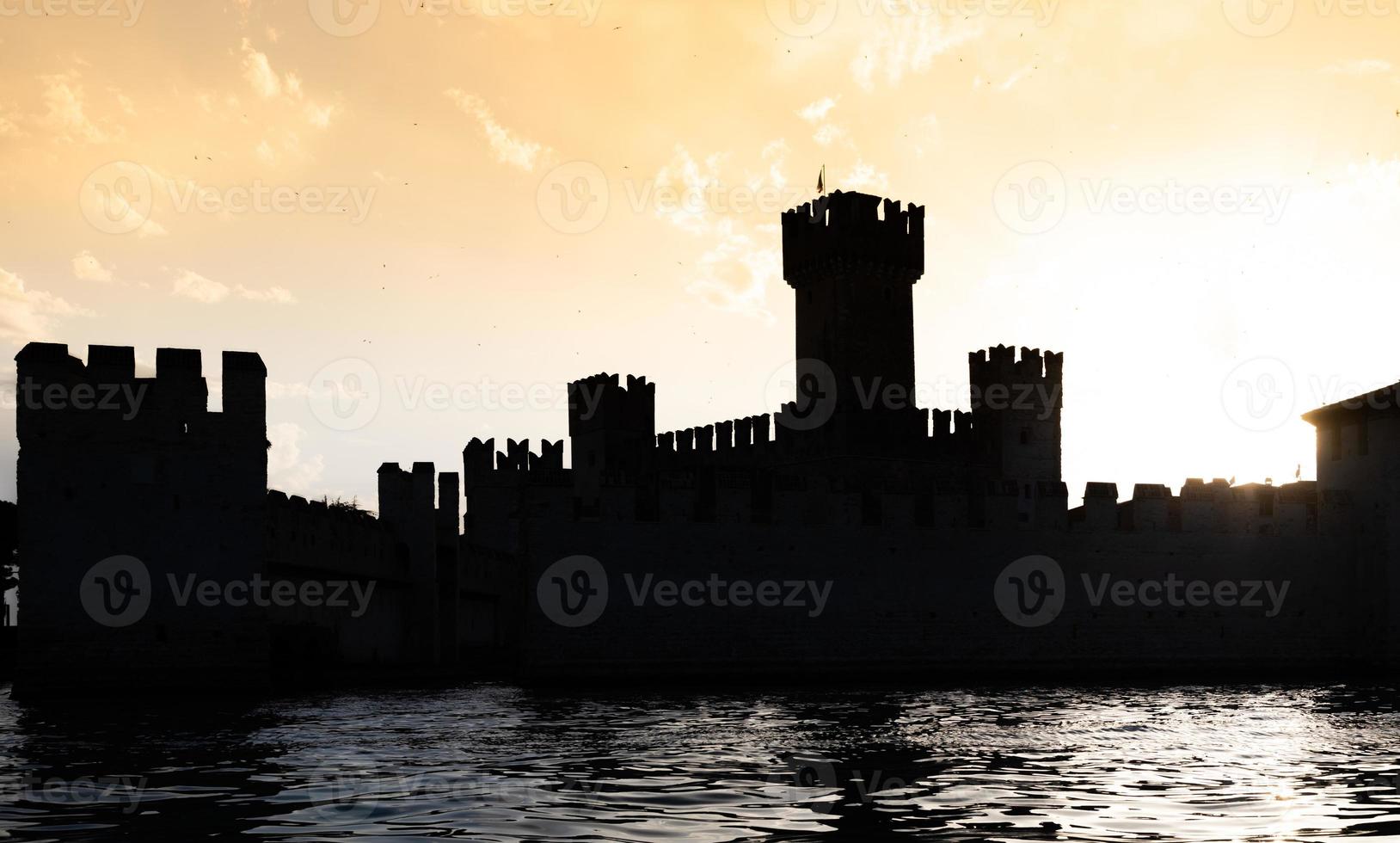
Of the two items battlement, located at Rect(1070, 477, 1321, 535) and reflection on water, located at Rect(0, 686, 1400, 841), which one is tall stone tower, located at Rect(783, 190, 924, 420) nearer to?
battlement, located at Rect(1070, 477, 1321, 535)

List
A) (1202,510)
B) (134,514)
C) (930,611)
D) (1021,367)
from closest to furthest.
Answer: (134,514) → (930,611) → (1202,510) → (1021,367)

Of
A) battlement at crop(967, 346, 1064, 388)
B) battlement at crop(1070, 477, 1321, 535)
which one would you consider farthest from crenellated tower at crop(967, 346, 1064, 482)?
battlement at crop(1070, 477, 1321, 535)

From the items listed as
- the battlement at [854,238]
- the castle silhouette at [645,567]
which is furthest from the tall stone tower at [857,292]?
the castle silhouette at [645,567]

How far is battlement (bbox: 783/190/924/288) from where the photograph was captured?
41375mm

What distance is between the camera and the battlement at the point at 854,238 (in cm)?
4138

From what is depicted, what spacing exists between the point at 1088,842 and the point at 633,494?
18.2 metres

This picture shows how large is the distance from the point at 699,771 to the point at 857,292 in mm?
29747

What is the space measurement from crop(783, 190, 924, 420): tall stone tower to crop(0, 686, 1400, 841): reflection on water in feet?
68.0

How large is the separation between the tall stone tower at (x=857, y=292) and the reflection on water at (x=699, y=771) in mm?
20715

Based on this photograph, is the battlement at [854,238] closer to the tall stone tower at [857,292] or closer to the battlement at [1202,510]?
the tall stone tower at [857,292]

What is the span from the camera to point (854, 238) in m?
41.3

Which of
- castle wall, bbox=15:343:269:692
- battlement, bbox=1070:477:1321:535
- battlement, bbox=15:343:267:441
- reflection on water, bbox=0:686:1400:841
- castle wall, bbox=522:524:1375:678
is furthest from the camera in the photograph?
battlement, bbox=1070:477:1321:535

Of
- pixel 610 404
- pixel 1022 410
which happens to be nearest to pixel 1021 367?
pixel 1022 410

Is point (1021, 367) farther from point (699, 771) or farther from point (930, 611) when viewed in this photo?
point (699, 771)
